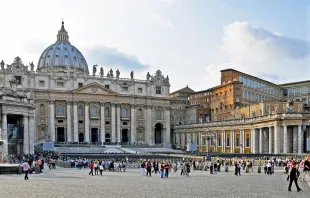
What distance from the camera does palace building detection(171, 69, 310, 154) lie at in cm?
5812

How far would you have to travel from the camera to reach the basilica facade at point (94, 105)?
88250 millimetres

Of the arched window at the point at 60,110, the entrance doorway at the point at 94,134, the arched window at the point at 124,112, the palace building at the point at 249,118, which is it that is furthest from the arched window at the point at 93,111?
the palace building at the point at 249,118

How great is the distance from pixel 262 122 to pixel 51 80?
44.8m

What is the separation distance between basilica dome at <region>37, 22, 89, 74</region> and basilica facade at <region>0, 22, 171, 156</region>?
28.3m

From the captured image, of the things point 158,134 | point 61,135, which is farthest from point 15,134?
point 158,134

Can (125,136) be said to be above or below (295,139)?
below

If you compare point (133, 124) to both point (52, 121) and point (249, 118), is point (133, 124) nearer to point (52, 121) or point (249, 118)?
point (52, 121)

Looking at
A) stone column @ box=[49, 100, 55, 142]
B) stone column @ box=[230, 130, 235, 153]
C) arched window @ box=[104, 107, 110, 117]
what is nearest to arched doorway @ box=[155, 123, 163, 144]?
arched window @ box=[104, 107, 110, 117]

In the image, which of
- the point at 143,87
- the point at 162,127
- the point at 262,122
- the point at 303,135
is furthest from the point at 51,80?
the point at 303,135

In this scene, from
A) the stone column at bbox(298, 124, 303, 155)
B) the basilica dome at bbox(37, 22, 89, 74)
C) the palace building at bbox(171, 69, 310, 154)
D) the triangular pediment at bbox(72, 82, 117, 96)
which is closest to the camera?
the stone column at bbox(298, 124, 303, 155)

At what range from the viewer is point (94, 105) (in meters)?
94.4

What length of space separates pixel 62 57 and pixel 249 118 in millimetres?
71836

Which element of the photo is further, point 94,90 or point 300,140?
point 94,90

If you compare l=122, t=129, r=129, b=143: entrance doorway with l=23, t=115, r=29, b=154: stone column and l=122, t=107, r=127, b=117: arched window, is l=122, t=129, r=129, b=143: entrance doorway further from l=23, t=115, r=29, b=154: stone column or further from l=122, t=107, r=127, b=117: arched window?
l=23, t=115, r=29, b=154: stone column
